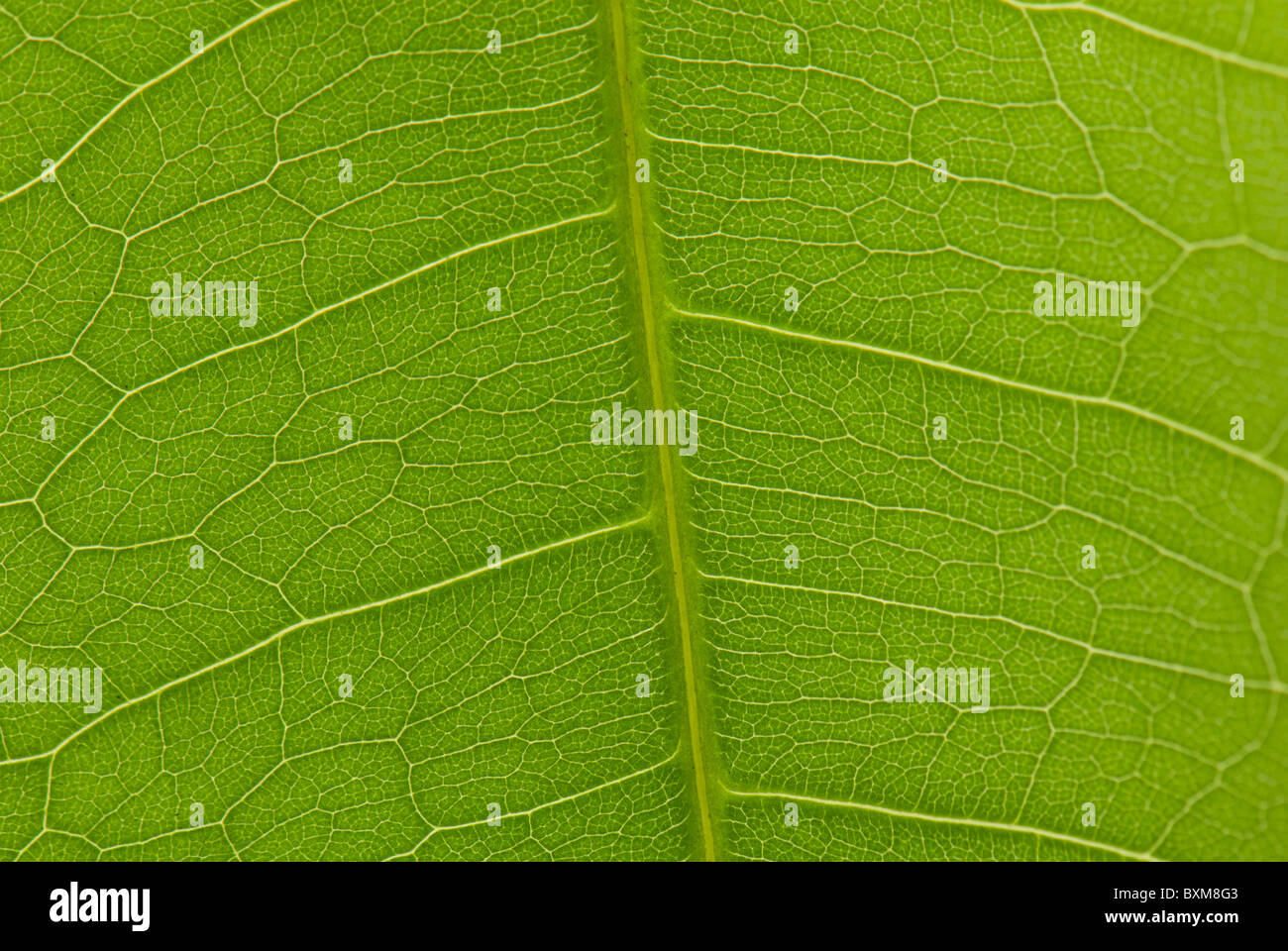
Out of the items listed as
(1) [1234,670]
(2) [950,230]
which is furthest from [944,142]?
(1) [1234,670]

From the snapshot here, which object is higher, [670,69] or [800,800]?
[670,69]

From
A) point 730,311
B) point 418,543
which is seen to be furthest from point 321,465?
point 730,311
